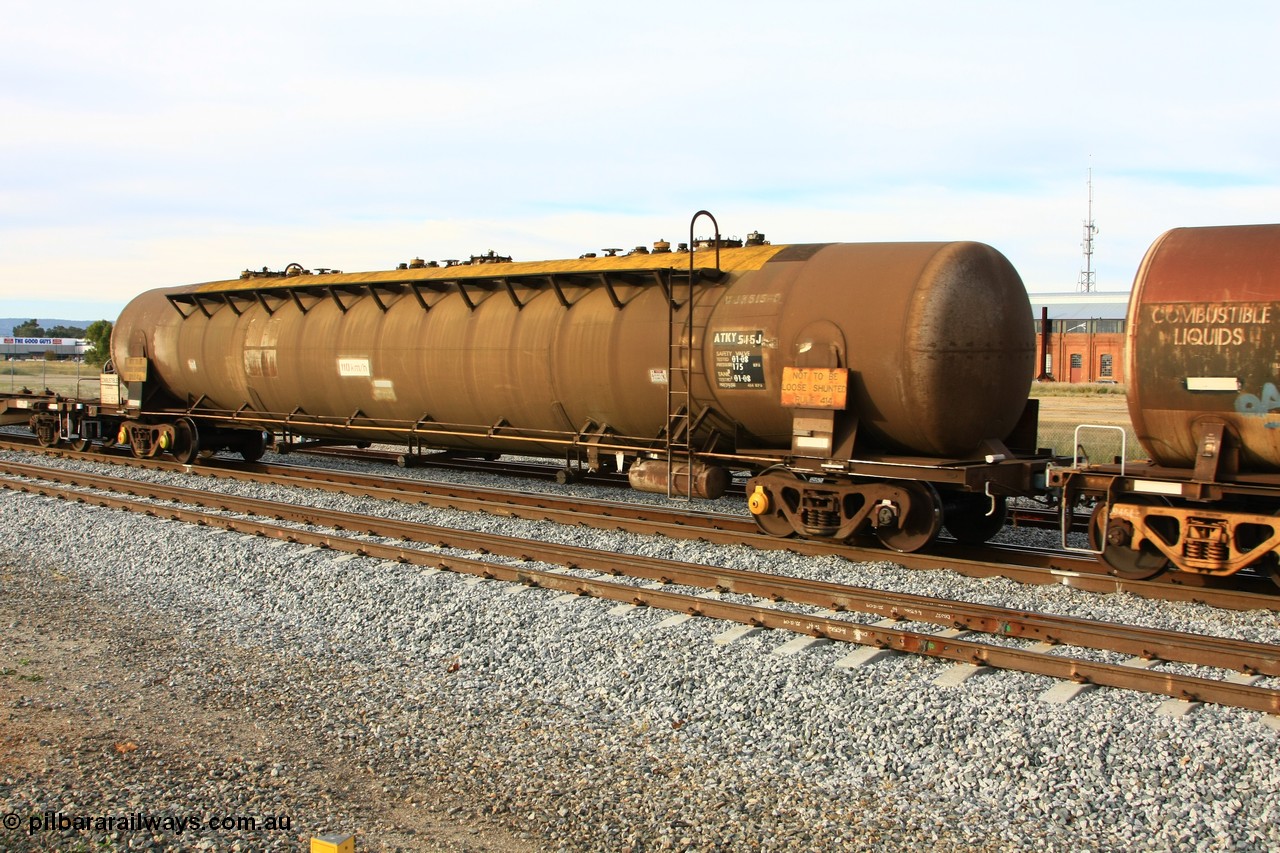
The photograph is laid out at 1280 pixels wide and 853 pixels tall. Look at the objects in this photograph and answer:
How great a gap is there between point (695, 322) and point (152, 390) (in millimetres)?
14087

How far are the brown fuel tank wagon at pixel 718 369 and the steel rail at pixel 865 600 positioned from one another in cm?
208

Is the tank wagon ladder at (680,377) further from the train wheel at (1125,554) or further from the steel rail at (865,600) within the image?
the train wheel at (1125,554)

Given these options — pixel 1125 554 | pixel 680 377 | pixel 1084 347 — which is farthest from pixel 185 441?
pixel 1084 347

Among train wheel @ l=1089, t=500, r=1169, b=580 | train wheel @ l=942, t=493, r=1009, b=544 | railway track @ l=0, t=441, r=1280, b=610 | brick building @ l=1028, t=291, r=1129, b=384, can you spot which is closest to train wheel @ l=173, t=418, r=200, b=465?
railway track @ l=0, t=441, r=1280, b=610

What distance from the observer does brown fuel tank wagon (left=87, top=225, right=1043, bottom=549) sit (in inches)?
427

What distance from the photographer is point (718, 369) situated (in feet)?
40.2

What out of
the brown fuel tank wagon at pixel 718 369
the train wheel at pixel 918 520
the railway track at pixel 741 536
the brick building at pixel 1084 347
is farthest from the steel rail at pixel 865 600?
the brick building at pixel 1084 347

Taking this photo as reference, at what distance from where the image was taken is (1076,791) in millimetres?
5590

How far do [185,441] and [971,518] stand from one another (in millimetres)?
15806

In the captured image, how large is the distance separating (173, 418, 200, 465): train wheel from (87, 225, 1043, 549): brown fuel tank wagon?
306 cm

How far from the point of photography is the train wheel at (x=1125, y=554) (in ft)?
32.8

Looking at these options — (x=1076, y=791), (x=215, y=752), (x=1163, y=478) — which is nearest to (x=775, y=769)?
(x=1076, y=791)

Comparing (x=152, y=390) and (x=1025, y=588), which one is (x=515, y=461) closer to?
(x=152, y=390)

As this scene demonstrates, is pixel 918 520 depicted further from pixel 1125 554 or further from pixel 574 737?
pixel 574 737
